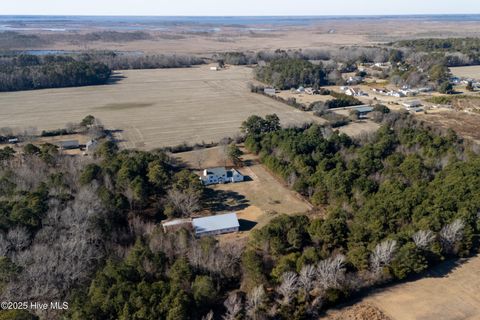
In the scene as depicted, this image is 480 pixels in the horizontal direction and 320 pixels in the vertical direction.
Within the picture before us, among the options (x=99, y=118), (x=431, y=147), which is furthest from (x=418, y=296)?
(x=99, y=118)

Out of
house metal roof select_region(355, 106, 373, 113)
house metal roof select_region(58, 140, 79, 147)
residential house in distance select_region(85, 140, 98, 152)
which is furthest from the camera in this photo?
house metal roof select_region(355, 106, 373, 113)

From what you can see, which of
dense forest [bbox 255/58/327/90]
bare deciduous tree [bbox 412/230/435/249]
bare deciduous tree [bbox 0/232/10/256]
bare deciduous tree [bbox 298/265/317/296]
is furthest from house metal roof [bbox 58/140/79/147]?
dense forest [bbox 255/58/327/90]

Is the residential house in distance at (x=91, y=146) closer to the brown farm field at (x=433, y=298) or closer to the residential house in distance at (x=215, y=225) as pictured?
the residential house in distance at (x=215, y=225)

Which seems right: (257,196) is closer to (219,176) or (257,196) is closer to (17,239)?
A: (219,176)

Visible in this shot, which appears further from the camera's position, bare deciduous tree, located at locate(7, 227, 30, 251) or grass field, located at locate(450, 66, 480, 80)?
grass field, located at locate(450, 66, 480, 80)

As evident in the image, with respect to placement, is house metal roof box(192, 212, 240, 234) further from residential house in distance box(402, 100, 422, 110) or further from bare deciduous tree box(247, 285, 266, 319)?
residential house in distance box(402, 100, 422, 110)

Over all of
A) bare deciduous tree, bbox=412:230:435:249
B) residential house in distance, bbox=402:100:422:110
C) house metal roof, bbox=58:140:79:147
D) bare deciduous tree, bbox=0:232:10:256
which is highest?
residential house in distance, bbox=402:100:422:110
